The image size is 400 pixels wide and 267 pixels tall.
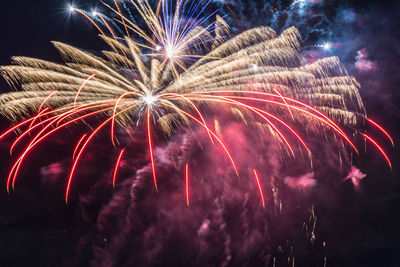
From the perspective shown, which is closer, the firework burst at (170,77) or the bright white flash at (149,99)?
the firework burst at (170,77)

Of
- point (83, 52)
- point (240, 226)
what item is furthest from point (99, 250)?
point (83, 52)

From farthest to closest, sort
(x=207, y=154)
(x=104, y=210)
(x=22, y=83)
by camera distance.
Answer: (x=207, y=154) < (x=104, y=210) < (x=22, y=83)

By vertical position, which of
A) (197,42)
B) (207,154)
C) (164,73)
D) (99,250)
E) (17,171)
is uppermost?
(197,42)

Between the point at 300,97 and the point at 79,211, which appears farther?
the point at 79,211

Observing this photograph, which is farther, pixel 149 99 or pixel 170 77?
pixel 170 77

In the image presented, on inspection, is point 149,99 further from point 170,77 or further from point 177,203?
point 177,203

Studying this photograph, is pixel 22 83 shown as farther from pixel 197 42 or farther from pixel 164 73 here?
pixel 197 42

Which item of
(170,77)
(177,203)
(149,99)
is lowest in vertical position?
(177,203)

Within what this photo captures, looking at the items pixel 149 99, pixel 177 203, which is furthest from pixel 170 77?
pixel 177 203
